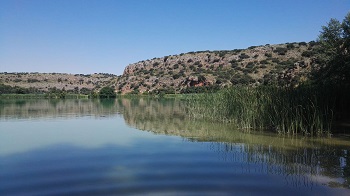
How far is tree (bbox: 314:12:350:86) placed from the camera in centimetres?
2020

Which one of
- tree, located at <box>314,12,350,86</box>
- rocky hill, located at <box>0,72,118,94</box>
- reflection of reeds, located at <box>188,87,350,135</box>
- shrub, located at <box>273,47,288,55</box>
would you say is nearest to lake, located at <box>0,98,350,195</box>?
reflection of reeds, located at <box>188,87,350,135</box>

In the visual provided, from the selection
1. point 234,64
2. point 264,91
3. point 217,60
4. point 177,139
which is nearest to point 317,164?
point 177,139

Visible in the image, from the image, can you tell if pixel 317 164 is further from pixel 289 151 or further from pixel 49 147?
pixel 49 147

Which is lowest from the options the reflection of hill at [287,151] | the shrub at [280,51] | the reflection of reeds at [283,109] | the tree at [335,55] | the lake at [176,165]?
the lake at [176,165]

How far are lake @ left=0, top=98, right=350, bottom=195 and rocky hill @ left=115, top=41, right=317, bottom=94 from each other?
3893 centimetres

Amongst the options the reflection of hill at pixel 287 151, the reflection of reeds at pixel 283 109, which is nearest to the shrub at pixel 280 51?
the reflection of reeds at pixel 283 109

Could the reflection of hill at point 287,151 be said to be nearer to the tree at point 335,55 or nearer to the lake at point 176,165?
the lake at point 176,165

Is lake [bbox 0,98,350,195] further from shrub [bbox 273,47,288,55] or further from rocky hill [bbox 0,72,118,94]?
rocky hill [bbox 0,72,118,94]

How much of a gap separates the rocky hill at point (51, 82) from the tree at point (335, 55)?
85.1 m

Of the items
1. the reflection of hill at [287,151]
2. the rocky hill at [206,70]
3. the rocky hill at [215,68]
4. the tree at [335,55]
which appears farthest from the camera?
the rocky hill at [215,68]

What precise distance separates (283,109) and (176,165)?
6.61 meters

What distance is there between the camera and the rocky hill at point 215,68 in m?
64.1

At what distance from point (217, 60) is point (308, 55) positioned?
103ft

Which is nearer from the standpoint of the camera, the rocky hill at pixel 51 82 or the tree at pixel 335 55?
the tree at pixel 335 55
